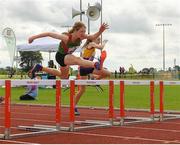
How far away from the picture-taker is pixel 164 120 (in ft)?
35.7

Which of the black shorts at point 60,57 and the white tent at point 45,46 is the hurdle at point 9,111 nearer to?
the black shorts at point 60,57

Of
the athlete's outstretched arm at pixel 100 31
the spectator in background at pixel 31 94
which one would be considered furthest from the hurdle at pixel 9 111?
the spectator in background at pixel 31 94

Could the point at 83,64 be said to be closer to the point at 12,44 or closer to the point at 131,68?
the point at 12,44

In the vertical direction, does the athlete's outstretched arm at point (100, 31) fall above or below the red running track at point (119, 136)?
above

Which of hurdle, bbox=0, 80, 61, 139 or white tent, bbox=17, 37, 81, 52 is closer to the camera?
hurdle, bbox=0, 80, 61, 139

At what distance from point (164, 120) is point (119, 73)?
155 ft

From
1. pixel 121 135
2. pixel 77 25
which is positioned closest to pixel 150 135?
pixel 121 135

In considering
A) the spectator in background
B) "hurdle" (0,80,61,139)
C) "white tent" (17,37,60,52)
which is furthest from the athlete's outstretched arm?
"white tent" (17,37,60,52)

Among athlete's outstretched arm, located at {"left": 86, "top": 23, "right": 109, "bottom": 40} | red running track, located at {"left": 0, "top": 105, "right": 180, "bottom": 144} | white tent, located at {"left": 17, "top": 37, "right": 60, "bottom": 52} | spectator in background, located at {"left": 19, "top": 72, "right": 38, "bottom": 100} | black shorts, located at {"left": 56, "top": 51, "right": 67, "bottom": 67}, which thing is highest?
white tent, located at {"left": 17, "top": 37, "right": 60, "bottom": 52}

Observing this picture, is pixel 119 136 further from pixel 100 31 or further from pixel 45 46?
pixel 45 46

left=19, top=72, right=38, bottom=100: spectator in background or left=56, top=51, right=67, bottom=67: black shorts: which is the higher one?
left=56, top=51, right=67, bottom=67: black shorts

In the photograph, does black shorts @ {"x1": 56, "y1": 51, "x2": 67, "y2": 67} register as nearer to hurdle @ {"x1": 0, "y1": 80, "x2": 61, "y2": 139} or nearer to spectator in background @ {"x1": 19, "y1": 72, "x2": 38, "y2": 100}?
hurdle @ {"x1": 0, "y1": 80, "x2": 61, "y2": 139}

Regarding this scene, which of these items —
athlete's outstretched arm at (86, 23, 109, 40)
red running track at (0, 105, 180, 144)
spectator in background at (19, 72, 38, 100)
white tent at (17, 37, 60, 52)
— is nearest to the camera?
red running track at (0, 105, 180, 144)

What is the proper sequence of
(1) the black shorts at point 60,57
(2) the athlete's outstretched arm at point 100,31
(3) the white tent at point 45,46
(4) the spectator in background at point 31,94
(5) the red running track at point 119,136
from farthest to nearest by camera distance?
Result: 1. (3) the white tent at point 45,46
2. (4) the spectator in background at point 31,94
3. (1) the black shorts at point 60,57
4. (2) the athlete's outstretched arm at point 100,31
5. (5) the red running track at point 119,136
